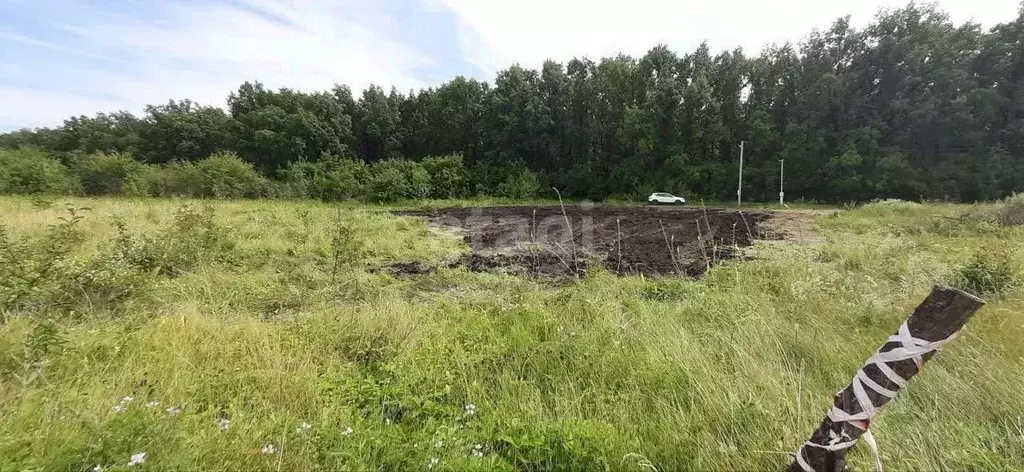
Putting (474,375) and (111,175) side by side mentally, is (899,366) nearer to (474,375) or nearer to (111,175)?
(474,375)

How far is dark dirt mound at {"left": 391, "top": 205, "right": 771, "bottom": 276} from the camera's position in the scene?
7387 mm

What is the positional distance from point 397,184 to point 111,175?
18.2 meters

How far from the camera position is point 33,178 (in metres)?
24.9

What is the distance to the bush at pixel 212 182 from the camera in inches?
1008

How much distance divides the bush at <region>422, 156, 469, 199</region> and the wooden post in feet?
98.1

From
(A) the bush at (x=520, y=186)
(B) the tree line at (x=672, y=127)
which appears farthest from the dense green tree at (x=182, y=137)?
(A) the bush at (x=520, y=186)

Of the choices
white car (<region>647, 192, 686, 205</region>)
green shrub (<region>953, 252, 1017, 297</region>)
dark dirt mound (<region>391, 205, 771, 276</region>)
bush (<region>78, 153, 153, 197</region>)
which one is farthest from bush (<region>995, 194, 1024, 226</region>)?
bush (<region>78, 153, 153, 197</region>)

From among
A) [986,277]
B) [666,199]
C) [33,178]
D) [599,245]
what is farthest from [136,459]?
[33,178]

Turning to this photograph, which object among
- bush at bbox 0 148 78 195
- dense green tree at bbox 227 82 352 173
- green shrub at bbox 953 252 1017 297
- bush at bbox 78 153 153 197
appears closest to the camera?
green shrub at bbox 953 252 1017 297

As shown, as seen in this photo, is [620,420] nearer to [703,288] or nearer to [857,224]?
[703,288]

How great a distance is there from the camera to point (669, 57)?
35.7 m

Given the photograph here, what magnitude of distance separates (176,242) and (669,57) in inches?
1506

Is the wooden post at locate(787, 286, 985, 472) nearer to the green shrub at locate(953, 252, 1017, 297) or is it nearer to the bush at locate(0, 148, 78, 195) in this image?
the green shrub at locate(953, 252, 1017, 297)

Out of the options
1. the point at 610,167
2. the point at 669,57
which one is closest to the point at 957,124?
the point at 669,57
